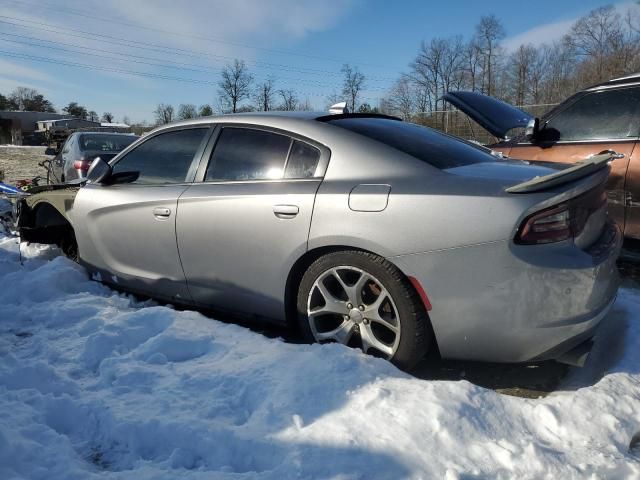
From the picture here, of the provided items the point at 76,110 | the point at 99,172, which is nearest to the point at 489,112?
the point at 99,172

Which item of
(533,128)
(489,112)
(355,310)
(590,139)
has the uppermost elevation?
(489,112)

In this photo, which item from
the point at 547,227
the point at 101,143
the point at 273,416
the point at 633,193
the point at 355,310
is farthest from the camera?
the point at 101,143

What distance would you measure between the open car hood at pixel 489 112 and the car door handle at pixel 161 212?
3110mm

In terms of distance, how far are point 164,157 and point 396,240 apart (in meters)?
2.02

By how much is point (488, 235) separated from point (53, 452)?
1.94 metres

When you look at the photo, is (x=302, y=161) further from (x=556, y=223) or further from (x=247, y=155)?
(x=556, y=223)

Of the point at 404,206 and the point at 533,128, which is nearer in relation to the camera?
the point at 404,206

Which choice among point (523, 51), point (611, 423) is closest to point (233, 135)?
point (611, 423)

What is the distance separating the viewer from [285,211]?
2.61m

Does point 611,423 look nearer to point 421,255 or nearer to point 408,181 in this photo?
point 421,255

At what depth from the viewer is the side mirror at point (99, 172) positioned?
3670 mm

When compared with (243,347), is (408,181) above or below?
above

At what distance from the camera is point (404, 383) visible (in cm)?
215

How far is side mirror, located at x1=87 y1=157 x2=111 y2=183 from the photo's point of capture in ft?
12.0
